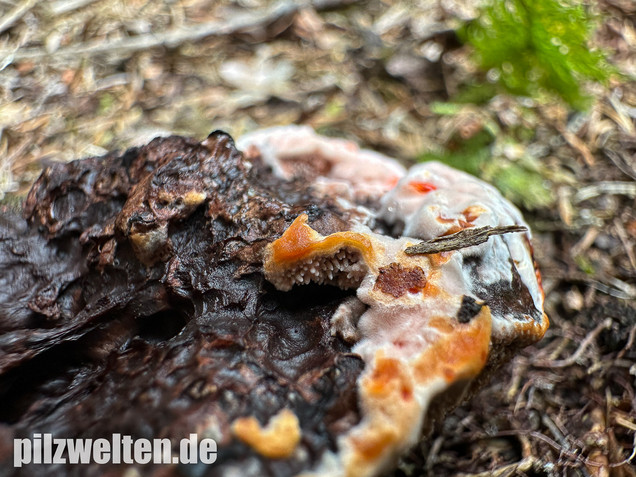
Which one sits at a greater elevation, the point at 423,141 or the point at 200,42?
the point at 200,42

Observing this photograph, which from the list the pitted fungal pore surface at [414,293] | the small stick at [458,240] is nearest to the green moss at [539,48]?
the pitted fungal pore surface at [414,293]

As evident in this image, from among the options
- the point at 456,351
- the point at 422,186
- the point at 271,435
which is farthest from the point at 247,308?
the point at 422,186

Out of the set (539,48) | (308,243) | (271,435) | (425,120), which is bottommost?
(425,120)

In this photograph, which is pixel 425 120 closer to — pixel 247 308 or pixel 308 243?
pixel 308 243

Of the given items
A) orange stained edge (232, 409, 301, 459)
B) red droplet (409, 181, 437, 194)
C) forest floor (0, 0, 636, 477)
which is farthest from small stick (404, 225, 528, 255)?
forest floor (0, 0, 636, 477)

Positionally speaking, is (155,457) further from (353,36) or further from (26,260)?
(353,36)

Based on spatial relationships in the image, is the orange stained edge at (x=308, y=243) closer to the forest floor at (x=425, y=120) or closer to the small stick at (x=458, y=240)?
the small stick at (x=458, y=240)

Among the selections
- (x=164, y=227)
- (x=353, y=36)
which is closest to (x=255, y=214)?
(x=164, y=227)
